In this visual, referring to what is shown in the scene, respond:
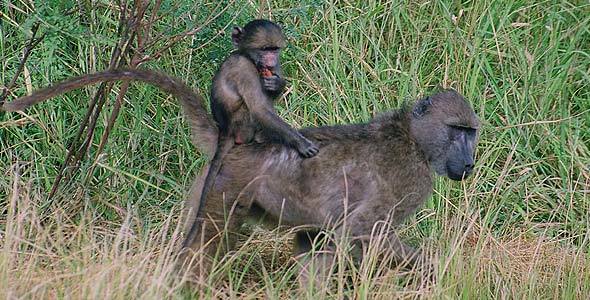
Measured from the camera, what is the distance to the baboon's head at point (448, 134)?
4.55m

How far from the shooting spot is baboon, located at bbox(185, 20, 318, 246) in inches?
176

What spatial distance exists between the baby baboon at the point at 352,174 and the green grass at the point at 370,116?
0.58 feet

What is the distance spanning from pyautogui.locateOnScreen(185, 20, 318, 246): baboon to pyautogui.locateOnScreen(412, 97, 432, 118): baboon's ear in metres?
0.46

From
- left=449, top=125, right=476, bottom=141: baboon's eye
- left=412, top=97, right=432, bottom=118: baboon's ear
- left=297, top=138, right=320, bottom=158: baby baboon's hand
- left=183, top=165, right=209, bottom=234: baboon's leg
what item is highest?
left=412, top=97, right=432, bottom=118: baboon's ear

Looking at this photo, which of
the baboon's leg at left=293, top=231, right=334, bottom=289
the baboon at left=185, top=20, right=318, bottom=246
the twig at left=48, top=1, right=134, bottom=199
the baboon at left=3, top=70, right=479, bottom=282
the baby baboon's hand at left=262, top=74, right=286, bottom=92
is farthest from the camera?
the twig at left=48, top=1, right=134, bottom=199

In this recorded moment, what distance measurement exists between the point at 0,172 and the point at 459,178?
2.19m

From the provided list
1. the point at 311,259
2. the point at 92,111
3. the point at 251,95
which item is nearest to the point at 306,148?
the point at 251,95

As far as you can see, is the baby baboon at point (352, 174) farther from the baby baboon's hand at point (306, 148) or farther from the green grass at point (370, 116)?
the green grass at point (370, 116)

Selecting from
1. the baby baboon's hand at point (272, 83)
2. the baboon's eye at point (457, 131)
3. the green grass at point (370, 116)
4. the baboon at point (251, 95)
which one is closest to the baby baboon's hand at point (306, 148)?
the baboon at point (251, 95)

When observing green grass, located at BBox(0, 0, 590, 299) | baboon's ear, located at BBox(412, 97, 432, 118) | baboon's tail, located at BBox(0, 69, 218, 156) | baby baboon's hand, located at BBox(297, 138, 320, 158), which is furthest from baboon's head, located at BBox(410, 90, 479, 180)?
baboon's tail, located at BBox(0, 69, 218, 156)

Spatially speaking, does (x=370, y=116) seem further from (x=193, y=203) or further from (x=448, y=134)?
(x=193, y=203)

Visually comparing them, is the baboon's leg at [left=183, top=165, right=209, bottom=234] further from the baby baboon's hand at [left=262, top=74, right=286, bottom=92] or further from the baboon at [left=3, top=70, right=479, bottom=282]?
the baby baboon's hand at [left=262, top=74, right=286, bottom=92]

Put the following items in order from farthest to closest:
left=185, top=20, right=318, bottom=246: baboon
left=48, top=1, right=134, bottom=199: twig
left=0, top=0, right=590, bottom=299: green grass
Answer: left=48, top=1, right=134, bottom=199: twig, left=0, top=0, right=590, bottom=299: green grass, left=185, top=20, right=318, bottom=246: baboon

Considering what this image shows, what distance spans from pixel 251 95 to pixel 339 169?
444 millimetres
